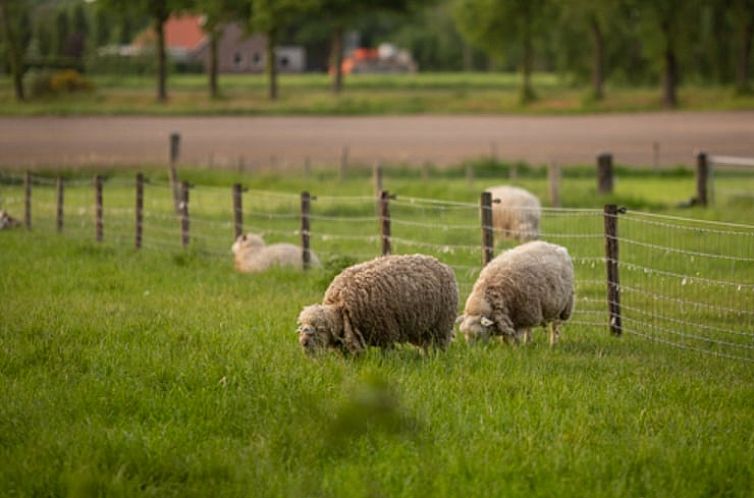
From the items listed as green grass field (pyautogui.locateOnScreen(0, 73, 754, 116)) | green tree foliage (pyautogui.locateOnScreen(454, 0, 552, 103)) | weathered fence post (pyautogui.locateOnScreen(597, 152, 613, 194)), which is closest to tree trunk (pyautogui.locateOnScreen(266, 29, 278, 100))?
green grass field (pyautogui.locateOnScreen(0, 73, 754, 116))

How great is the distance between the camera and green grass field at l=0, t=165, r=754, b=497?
850 cm

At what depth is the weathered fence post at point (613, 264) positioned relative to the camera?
47.6ft

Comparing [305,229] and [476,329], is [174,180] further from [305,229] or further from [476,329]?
[476,329]

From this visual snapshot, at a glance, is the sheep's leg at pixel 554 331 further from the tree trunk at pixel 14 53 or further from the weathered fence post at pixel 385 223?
the tree trunk at pixel 14 53

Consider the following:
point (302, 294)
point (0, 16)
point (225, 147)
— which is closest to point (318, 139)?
point (225, 147)

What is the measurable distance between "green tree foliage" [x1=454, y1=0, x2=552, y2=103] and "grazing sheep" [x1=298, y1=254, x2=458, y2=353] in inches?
2617

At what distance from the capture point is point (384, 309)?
12.2 m

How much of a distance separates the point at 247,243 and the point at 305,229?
53.0 inches

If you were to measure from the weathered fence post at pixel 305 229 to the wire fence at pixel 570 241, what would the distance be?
149mm

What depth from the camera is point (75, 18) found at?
121m

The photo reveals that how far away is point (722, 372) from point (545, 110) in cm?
6587

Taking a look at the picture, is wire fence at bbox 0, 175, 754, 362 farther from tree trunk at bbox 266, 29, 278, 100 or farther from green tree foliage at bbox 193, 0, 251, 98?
tree trunk at bbox 266, 29, 278, 100

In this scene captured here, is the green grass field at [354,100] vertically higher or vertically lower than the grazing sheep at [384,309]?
higher

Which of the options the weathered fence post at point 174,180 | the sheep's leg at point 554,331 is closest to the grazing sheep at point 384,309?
the sheep's leg at point 554,331
